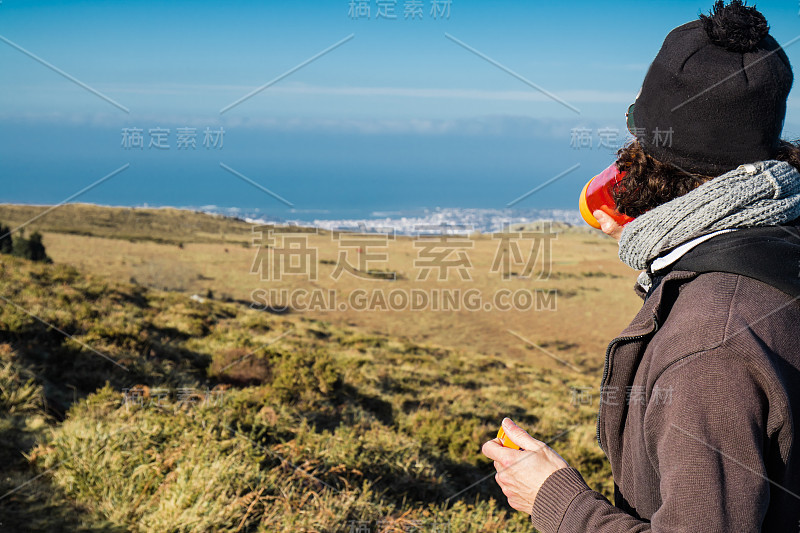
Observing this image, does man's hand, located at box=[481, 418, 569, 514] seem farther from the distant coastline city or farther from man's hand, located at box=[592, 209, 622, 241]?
the distant coastline city

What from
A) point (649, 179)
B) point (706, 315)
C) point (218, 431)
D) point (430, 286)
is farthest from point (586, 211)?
point (430, 286)

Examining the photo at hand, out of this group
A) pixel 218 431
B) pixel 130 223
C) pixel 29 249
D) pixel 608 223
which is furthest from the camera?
pixel 130 223

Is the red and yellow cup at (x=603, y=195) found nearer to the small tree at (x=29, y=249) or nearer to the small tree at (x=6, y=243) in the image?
the small tree at (x=29, y=249)

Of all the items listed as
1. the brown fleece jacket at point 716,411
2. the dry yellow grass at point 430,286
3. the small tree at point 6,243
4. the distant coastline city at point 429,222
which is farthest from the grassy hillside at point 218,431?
the small tree at point 6,243

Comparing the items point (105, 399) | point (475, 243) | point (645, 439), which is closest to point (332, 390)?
point (105, 399)

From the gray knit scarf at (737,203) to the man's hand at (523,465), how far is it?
654mm

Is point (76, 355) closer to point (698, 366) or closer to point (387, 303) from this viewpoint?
point (698, 366)

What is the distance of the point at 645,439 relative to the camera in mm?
1329

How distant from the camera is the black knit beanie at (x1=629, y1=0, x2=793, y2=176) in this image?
1.32 m

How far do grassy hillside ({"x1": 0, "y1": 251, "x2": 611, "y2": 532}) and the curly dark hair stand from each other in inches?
126

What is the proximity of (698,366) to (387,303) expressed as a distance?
84.8 feet

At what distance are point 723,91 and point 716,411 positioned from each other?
0.73m

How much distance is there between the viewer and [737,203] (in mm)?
1315

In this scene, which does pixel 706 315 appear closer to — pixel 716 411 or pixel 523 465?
pixel 716 411
